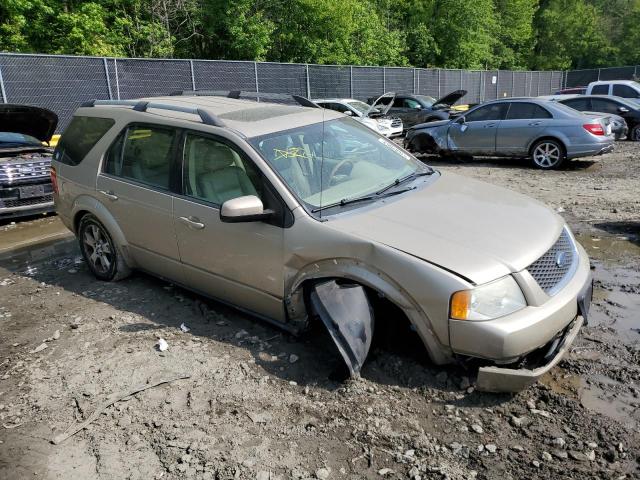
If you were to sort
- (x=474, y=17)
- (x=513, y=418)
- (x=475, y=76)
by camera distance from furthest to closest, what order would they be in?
(x=474, y=17) < (x=475, y=76) < (x=513, y=418)

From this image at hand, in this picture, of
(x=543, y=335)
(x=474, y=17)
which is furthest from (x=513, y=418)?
(x=474, y=17)

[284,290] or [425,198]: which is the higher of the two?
[425,198]

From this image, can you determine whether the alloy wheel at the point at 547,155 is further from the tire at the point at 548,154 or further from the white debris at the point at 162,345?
the white debris at the point at 162,345

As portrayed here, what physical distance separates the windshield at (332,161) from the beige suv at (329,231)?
1cm

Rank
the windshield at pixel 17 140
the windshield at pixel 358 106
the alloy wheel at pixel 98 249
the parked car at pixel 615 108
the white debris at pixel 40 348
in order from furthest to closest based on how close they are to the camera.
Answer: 1. the windshield at pixel 358 106
2. the parked car at pixel 615 108
3. the windshield at pixel 17 140
4. the alloy wheel at pixel 98 249
5. the white debris at pixel 40 348

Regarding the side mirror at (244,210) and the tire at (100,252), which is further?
the tire at (100,252)

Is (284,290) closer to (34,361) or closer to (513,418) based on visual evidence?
(513,418)

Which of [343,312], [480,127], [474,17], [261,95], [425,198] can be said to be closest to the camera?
[343,312]

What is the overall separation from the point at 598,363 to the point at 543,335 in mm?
825

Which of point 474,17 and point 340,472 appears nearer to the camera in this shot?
point 340,472

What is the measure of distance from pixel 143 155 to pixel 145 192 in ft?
1.26

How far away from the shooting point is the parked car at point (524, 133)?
11218 mm

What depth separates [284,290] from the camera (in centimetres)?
377

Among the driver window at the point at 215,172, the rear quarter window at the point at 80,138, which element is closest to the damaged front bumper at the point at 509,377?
the driver window at the point at 215,172
